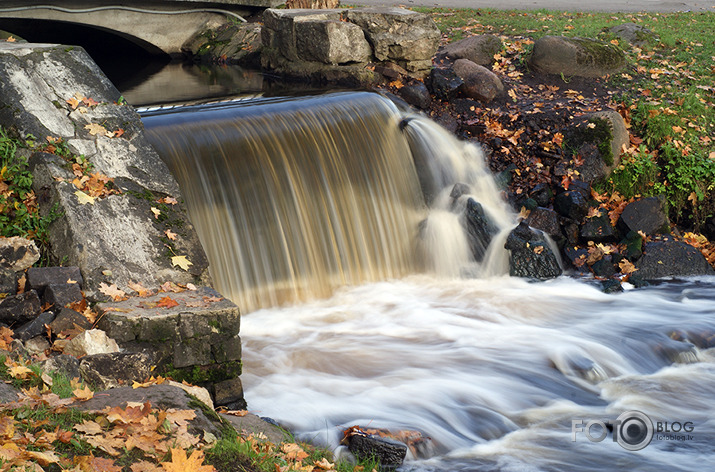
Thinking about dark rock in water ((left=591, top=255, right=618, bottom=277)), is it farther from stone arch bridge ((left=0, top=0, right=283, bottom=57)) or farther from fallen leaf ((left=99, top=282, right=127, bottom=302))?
stone arch bridge ((left=0, top=0, right=283, bottom=57))

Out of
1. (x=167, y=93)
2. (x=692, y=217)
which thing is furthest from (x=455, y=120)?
(x=167, y=93)

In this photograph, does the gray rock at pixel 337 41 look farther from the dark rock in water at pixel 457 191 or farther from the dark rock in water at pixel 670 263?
the dark rock in water at pixel 670 263

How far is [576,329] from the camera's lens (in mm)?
6469

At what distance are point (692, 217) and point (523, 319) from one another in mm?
3297

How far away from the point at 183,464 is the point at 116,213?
278 cm

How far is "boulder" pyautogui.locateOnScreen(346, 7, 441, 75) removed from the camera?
32.4ft

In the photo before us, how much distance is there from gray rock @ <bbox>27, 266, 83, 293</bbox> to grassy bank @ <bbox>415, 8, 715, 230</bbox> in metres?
6.23

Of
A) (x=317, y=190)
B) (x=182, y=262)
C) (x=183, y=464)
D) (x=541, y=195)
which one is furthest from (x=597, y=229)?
(x=183, y=464)

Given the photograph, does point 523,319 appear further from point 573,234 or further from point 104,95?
point 104,95

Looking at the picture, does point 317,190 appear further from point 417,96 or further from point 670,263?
point 670,263

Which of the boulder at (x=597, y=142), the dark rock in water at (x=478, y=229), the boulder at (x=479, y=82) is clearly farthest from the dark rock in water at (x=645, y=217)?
the boulder at (x=479, y=82)

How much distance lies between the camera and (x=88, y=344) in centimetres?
412

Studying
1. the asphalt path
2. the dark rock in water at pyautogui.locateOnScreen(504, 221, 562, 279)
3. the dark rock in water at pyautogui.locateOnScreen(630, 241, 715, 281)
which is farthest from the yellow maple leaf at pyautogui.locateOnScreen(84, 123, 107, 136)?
the asphalt path

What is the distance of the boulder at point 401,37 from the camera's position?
988 centimetres
